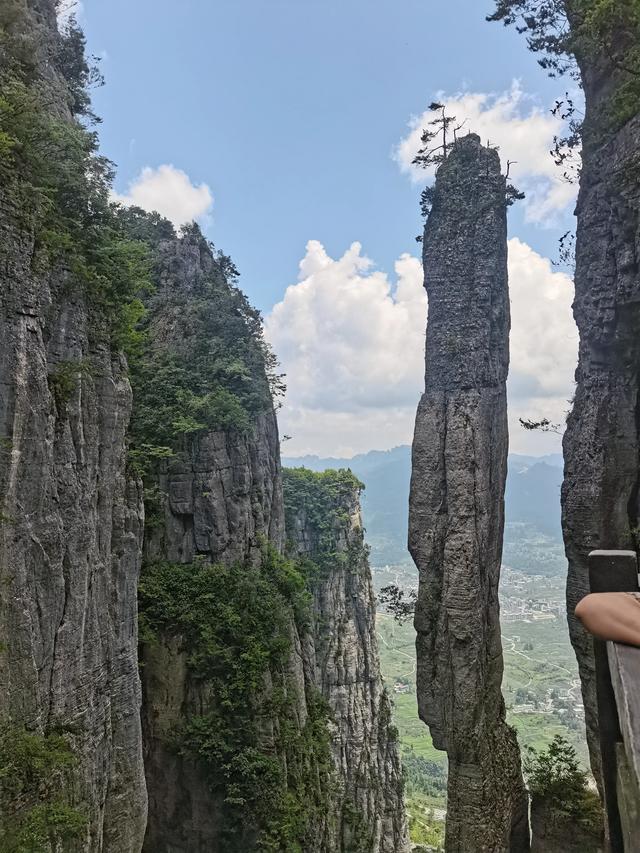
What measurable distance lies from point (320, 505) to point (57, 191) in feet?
85.2

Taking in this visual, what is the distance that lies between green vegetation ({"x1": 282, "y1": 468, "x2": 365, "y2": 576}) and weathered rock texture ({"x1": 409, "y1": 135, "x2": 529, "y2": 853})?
16266 mm

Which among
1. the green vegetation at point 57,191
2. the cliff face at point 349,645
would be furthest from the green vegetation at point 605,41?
the cliff face at point 349,645

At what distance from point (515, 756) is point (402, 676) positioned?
318 ft

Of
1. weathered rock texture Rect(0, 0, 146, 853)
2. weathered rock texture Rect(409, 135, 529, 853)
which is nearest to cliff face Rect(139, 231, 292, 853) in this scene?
weathered rock texture Rect(0, 0, 146, 853)

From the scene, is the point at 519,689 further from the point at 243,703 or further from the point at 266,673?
the point at 243,703

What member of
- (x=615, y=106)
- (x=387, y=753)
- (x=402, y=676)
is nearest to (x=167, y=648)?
(x=615, y=106)

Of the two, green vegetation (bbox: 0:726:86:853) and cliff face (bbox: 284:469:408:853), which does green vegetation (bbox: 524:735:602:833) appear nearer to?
green vegetation (bbox: 0:726:86:853)

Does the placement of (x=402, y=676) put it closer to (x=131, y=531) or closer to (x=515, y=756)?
(x=515, y=756)

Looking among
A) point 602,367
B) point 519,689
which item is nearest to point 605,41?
point 602,367

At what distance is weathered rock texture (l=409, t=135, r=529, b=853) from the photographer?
15.0 meters

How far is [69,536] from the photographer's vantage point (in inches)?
375

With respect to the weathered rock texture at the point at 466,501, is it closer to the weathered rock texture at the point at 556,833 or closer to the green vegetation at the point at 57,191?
the weathered rock texture at the point at 556,833

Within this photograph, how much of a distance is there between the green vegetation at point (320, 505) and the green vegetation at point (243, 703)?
44.9 feet

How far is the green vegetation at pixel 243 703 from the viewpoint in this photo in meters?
14.6
